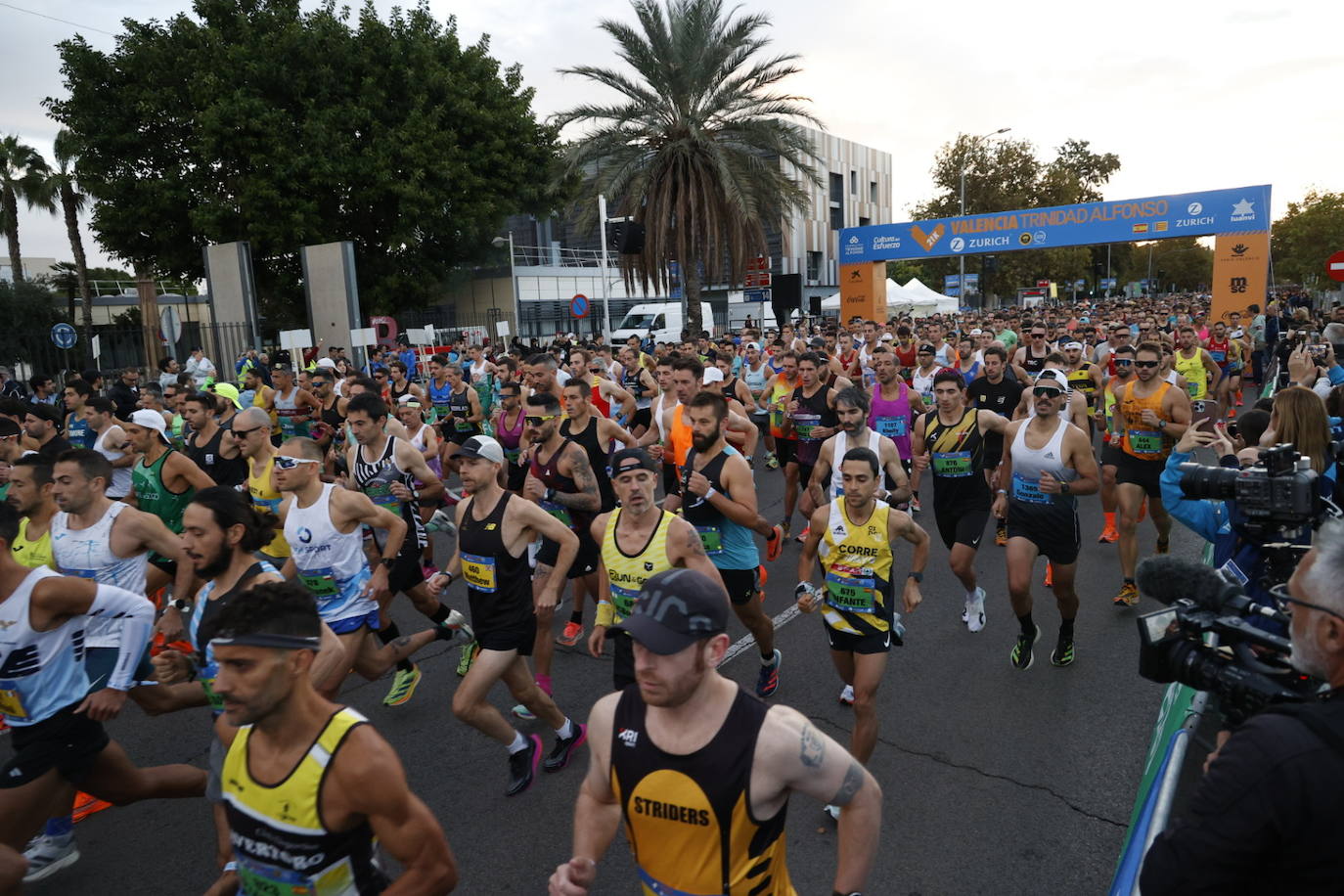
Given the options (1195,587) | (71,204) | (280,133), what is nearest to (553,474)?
Result: (1195,587)

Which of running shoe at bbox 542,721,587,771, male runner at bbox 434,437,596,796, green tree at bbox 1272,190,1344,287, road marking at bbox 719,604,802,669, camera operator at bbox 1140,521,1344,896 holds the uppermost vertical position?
green tree at bbox 1272,190,1344,287

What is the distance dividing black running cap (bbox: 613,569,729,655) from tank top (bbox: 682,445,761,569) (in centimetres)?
316

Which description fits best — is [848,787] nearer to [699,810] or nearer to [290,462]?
[699,810]

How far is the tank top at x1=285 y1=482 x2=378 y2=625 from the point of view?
193 inches

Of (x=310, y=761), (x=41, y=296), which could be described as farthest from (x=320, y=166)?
(x=310, y=761)

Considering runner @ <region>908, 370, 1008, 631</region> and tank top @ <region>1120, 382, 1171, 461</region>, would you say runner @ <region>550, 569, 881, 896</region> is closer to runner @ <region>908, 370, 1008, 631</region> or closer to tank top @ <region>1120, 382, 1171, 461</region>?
runner @ <region>908, 370, 1008, 631</region>

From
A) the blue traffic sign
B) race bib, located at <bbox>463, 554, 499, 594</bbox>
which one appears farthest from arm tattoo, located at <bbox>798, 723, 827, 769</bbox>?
the blue traffic sign

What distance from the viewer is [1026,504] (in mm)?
5957

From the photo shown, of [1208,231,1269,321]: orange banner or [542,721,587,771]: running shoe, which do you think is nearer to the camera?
[542,721,587,771]: running shoe

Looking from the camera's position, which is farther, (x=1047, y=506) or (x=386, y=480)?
(x=386, y=480)

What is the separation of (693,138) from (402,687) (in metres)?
19.2

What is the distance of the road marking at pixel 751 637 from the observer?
628 cm

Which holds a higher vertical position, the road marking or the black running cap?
the black running cap

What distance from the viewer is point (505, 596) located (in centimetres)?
474
